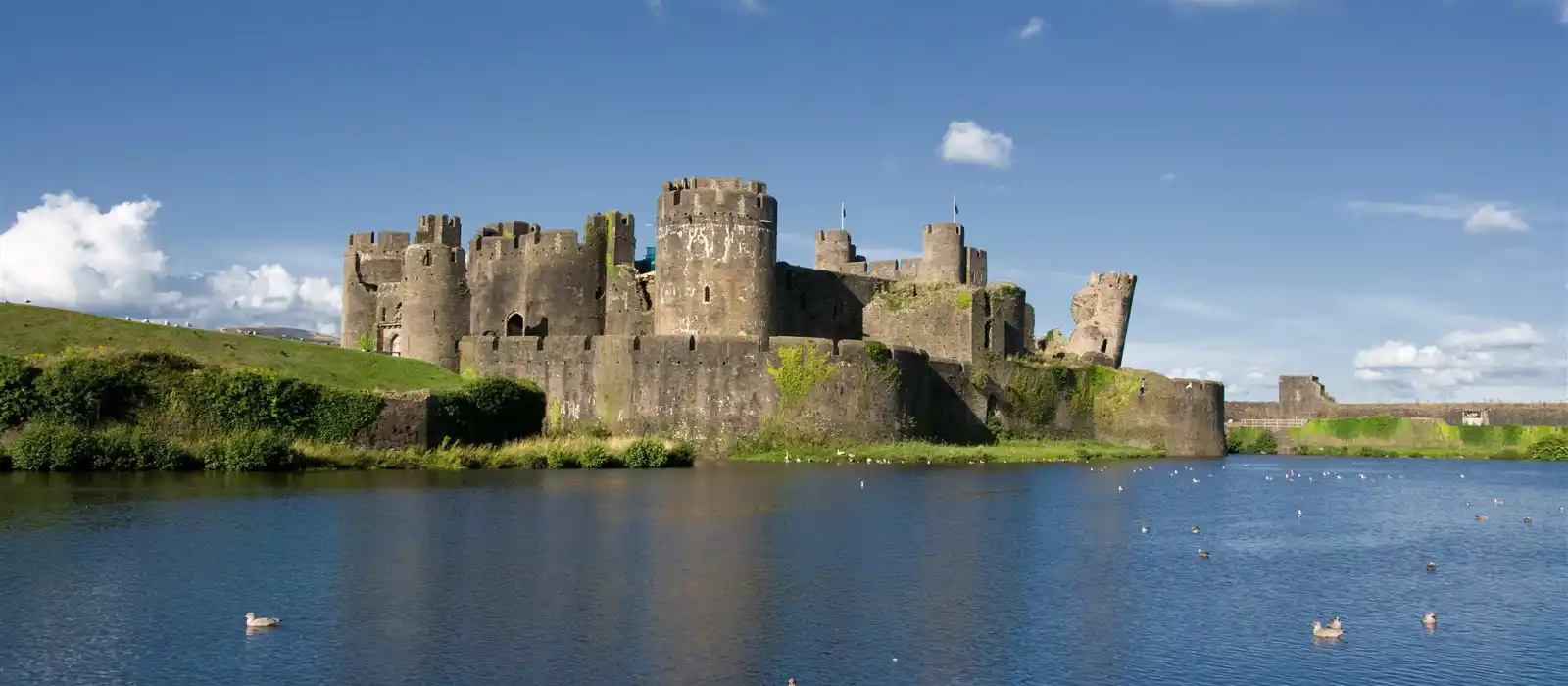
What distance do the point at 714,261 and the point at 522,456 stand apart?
441 inches

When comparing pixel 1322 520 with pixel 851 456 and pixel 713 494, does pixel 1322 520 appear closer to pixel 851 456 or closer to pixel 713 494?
pixel 713 494

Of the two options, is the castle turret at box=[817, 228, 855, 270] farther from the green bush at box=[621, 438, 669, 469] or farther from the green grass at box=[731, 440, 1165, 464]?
the green bush at box=[621, 438, 669, 469]

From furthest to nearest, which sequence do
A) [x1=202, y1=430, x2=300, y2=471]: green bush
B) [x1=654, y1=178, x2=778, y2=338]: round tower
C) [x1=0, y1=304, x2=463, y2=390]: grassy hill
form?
[x1=654, y1=178, x2=778, y2=338]: round tower → [x1=0, y1=304, x2=463, y2=390]: grassy hill → [x1=202, y1=430, x2=300, y2=471]: green bush

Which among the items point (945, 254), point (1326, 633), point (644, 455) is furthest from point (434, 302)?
point (1326, 633)

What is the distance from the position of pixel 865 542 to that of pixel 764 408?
22.1 m

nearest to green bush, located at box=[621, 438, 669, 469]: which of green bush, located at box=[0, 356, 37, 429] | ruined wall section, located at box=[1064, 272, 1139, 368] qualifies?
green bush, located at box=[0, 356, 37, 429]

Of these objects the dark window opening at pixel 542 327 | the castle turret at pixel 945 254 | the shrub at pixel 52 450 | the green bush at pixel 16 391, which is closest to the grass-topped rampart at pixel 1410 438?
the castle turret at pixel 945 254

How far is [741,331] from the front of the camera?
162ft

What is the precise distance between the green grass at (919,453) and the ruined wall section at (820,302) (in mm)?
7735

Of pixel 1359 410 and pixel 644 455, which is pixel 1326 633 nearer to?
pixel 644 455

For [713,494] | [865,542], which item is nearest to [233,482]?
[713,494]

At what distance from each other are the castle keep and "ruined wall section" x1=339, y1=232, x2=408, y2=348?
0.08 meters

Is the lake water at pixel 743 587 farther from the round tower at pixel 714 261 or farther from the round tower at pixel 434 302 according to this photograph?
the round tower at pixel 434 302

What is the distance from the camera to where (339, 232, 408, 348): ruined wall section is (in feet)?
186
